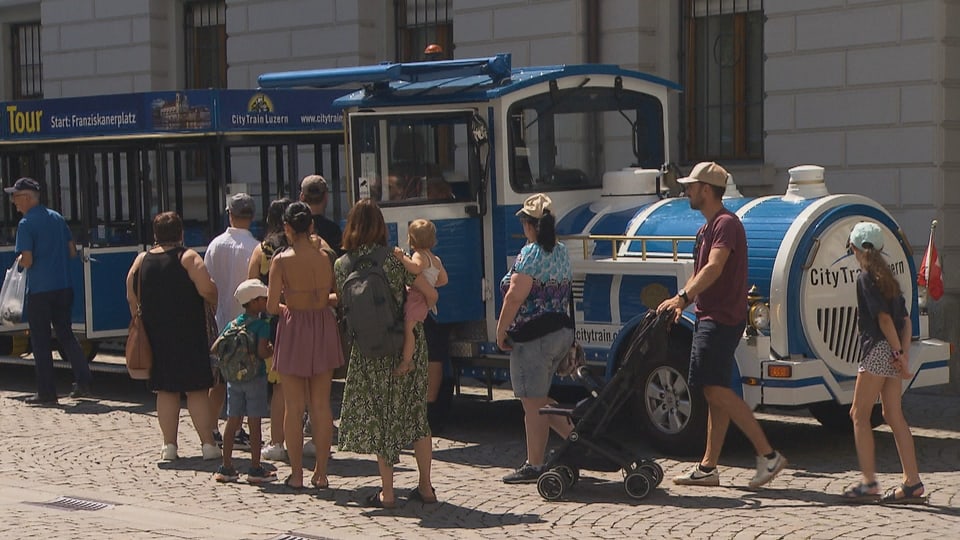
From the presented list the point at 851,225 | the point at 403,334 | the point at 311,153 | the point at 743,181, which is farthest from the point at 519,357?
the point at 743,181

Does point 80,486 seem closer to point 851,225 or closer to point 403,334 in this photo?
point 403,334

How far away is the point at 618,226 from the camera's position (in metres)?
11.1

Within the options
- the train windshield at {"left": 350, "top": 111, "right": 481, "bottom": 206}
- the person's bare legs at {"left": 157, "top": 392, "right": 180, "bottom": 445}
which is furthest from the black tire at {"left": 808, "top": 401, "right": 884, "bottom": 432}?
the person's bare legs at {"left": 157, "top": 392, "right": 180, "bottom": 445}

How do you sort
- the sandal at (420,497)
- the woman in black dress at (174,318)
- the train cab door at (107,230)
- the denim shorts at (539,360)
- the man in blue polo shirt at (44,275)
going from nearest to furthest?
the sandal at (420,497)
the denim shorts at (539,360)
the woman in black dress at (174,318)
the man in blue polo shirt at (44,275)
the train cab door at (107,230)

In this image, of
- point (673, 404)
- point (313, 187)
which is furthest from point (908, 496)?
point (313, 187)

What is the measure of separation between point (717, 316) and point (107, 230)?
6.78m

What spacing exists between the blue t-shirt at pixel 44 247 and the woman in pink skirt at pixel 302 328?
467cm

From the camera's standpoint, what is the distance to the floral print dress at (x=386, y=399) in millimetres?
8961

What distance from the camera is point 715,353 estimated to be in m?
9.27

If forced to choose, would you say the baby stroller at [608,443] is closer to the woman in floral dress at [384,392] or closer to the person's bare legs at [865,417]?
the woman in floral dress at [384,392]

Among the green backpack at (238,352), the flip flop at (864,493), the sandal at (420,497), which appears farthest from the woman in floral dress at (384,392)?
the flip flop at (864,493)

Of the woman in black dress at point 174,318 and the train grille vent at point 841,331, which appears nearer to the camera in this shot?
the train grille vent at point 841,331

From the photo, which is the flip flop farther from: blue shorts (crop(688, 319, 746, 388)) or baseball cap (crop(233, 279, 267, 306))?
baseball cap (crop(233, 279, 267, 306))

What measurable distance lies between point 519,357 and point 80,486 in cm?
264
